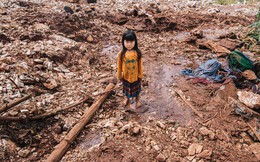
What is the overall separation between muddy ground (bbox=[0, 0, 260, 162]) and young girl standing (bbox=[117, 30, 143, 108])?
22.5 inches

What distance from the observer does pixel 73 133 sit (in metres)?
3.13

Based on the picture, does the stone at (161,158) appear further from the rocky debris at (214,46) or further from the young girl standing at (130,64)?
the rocky debris at (214,46)

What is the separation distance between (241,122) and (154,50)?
3.77 metres

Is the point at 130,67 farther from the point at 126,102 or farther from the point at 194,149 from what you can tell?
the point at 194,149

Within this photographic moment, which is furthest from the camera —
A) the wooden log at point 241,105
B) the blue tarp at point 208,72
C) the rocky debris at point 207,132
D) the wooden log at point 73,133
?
the blue tarp at point 208,72

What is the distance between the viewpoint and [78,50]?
598cm

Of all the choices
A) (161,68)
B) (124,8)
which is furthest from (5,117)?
(124,8)

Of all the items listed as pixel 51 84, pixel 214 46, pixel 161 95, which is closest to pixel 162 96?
pixel 161 95

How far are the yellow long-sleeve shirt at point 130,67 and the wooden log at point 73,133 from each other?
0.76 meters

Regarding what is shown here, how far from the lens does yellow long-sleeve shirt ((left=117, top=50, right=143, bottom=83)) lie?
3.34 meters

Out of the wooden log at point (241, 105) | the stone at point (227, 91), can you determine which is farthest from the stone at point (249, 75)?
the wooden log at point (241, 105)

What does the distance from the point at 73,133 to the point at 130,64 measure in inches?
58.6

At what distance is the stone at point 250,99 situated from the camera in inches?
150

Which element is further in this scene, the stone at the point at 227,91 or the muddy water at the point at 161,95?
the stone at the point at 227,91
